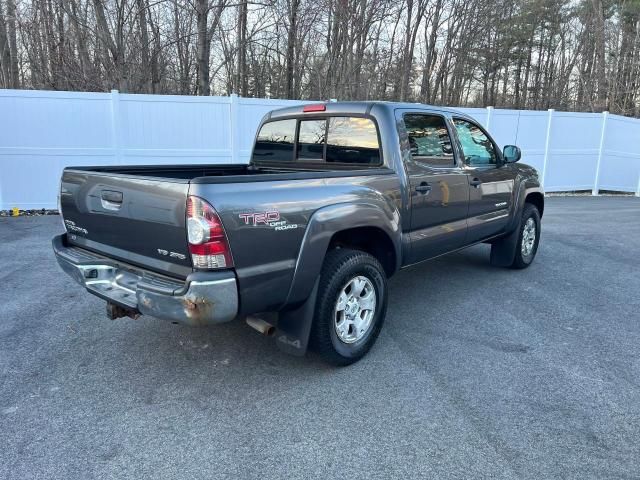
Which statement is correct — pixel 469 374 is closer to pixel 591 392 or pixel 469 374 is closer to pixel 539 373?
pixel 539 373

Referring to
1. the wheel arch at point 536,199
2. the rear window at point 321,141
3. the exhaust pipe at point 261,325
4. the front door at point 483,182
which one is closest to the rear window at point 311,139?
the rear window at point 321,141

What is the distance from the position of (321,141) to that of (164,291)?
6.96ft

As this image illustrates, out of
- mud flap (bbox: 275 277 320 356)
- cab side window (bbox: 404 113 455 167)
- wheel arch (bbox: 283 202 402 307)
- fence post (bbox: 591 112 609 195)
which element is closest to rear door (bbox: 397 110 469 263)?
cab side window (bbox: 404 113 455 167)

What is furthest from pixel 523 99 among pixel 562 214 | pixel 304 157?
pixel 304 157

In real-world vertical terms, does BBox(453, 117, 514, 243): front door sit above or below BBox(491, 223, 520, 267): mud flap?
above

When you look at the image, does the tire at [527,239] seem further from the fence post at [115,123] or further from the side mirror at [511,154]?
the fence post at [115,123]

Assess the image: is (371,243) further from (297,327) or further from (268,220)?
(268,220)

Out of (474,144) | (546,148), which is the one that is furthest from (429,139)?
(546,148)

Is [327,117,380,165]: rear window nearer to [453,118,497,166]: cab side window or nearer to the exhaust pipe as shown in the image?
[453,118,497,166]: cab side window

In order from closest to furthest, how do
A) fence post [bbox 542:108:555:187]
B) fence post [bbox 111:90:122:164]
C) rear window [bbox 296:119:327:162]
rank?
rear window [bbox 296:119:327:162] → fence post [bbox 111:90:122:164] → fence post [bbox 542:108:555:187]

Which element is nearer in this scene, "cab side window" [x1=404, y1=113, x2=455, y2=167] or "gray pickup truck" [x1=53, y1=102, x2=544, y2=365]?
"gray pickup truck" [x1=53, y1=102, x2=544, y2=365]

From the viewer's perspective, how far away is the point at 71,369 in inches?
127

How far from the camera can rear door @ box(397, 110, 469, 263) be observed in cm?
382

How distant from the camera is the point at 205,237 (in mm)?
2416
